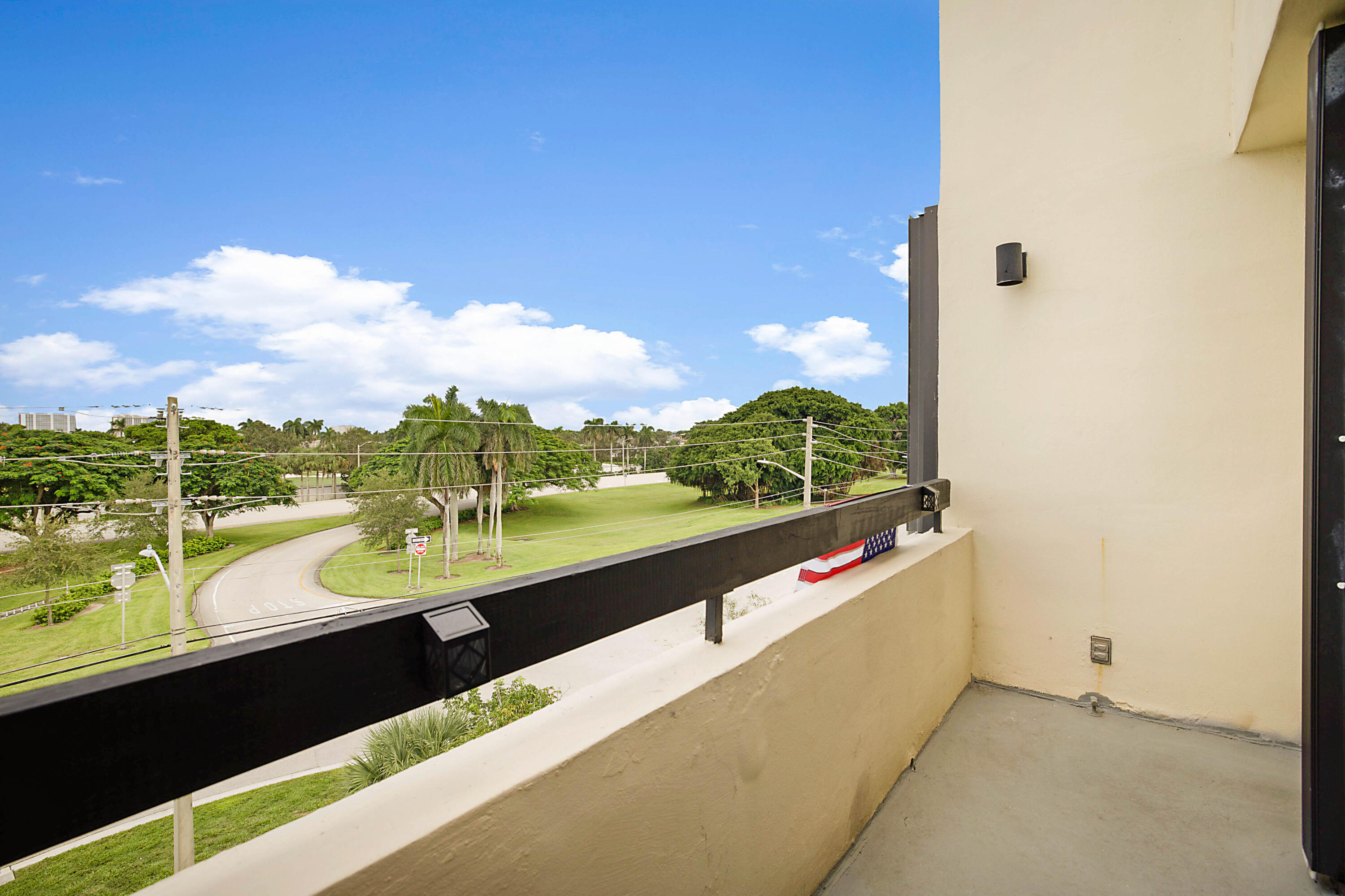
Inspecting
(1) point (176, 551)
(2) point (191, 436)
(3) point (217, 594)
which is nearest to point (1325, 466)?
(1) point (176, 551)

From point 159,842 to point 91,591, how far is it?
624cm

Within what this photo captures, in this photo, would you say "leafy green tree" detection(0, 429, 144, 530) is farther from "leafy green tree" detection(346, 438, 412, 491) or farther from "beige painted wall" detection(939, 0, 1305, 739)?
"beige painted wall" detection(939, 0, 1305, 739)

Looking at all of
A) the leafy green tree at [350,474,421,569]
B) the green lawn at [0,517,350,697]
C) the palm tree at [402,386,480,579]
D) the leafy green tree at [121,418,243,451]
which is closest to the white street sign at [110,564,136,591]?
the leafy green tree at [121,418,243,451]

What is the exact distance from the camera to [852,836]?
4.26 ft

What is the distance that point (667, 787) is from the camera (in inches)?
30.7

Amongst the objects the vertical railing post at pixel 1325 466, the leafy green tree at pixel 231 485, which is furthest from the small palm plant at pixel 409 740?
the leafy green tree at pixel 231 485

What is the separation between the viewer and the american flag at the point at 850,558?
1501 mm

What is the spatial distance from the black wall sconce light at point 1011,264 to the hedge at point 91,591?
7538 millimetres

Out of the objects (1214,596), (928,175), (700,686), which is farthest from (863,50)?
(700,686)

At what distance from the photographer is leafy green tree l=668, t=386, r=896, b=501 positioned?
1742cm

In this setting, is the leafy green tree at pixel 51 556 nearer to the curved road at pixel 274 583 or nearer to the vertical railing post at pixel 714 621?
the curved road at pixel 274 583

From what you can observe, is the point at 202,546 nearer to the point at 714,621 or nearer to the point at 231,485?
the point at 231,485

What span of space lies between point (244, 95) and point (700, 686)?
29312 mm

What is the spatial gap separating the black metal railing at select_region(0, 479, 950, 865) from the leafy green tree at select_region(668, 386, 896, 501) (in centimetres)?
1439
